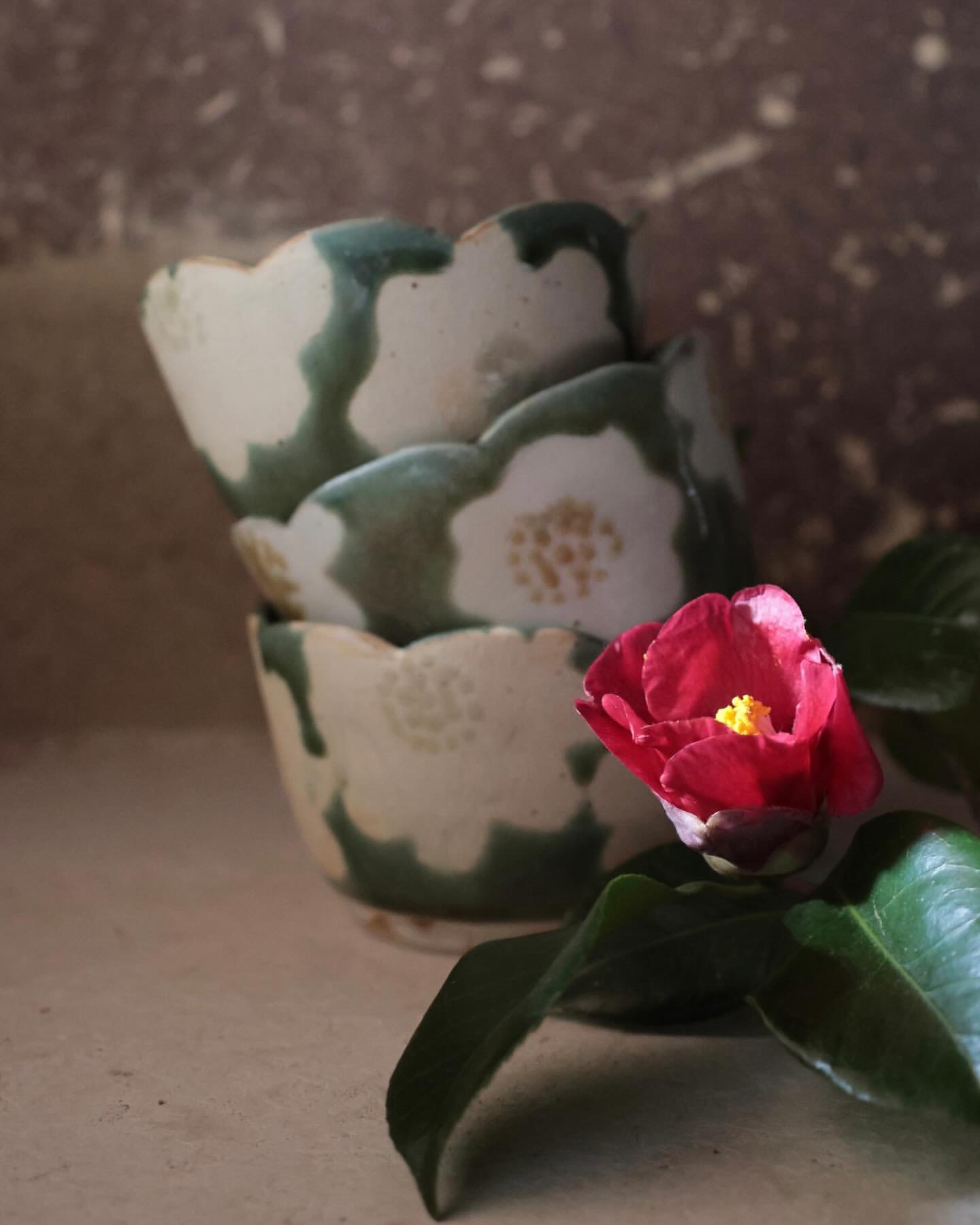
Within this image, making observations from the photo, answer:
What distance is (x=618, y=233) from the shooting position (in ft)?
1.53

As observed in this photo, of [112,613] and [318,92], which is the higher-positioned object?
[318,92]

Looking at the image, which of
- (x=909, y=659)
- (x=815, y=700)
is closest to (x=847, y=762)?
(x=815, y=700)

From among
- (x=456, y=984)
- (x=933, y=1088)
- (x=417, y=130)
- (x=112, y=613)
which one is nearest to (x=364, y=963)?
(x=456, y=984)

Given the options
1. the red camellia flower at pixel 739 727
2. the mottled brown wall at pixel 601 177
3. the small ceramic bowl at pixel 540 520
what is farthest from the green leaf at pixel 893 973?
the mottled brown wall at pixel 601 177

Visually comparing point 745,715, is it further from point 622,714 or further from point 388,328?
point 388,328

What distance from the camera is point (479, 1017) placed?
358mm

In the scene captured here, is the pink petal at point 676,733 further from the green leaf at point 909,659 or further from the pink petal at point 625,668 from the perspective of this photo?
the green leaf at point 909,659

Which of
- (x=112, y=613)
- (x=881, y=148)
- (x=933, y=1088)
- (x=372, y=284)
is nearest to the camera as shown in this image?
(x=933, y=1088)

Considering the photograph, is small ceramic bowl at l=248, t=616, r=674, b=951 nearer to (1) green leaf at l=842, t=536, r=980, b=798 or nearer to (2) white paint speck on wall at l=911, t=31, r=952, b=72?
(1) green leaf at l=842, t=536, r=980, b=798

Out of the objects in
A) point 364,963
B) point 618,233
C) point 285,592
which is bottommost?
point 364,963

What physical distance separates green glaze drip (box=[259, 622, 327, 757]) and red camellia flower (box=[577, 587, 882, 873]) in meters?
0.14

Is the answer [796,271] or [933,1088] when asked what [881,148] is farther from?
[933,1088]

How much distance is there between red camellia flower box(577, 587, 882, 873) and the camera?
0.36 meters

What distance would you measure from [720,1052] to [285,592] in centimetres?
24
